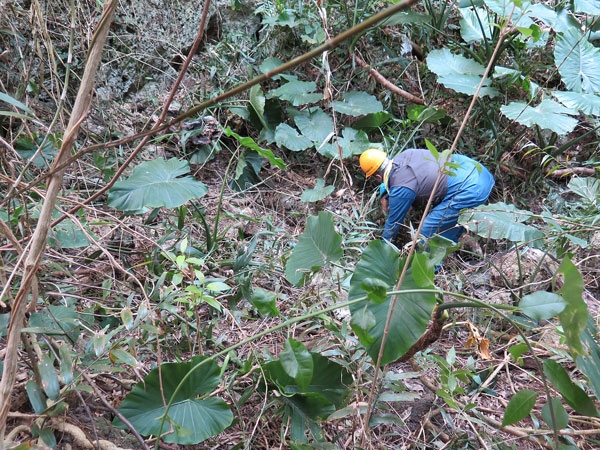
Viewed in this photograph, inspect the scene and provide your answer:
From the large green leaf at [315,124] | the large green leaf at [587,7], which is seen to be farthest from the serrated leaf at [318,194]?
the large green leaf at [587,7]

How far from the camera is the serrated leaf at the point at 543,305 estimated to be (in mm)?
761

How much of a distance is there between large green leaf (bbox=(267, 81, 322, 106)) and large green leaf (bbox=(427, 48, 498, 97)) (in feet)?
2.72

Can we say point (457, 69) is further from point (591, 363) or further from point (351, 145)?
point (591, 363)

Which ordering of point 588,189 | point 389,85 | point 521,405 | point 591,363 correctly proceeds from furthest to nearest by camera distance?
point 389,85 → point 588,189 → point 521,405 → point 591,363

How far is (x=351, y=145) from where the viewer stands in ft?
9.86

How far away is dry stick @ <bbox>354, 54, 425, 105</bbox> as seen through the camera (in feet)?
10.6

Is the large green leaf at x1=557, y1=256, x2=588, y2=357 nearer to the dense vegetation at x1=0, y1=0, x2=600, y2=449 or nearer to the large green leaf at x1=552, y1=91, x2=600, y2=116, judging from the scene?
the dense vegetation at x1=0, y1=0, x2=600, y2=449

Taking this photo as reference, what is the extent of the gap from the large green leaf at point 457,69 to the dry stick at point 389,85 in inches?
13.2

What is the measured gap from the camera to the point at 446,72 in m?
2.92

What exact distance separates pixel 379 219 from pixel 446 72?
1.13 metres

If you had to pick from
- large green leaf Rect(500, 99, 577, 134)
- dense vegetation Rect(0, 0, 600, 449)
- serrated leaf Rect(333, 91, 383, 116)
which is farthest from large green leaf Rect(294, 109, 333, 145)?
large green leaf Rect(500, 99, 577, 134)

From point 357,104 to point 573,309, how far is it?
2546 millimetres

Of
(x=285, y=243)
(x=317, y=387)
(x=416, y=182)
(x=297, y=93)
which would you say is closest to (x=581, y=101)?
(x=416, y=182)

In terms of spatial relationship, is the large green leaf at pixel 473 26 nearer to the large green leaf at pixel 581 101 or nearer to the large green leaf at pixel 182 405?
the large green leaf at pixel 581 101
